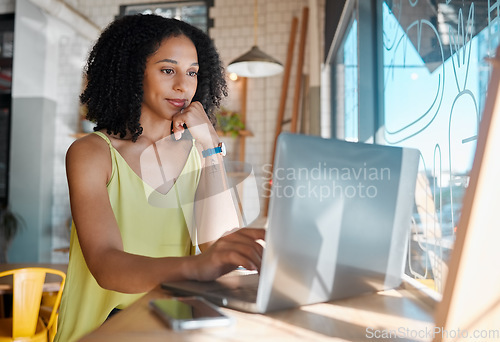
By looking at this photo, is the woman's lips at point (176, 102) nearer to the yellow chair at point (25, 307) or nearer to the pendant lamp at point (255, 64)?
the yellow chair at point (25, 307)

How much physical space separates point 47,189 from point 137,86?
16.0 feet

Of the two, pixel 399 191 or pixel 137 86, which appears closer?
pixel 399 191

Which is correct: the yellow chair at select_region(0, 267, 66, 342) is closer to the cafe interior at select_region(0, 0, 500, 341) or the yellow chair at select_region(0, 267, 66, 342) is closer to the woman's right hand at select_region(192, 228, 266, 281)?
the cafe interior at select_region(0, 0, 500, 341)

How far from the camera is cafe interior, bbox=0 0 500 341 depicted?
19.2 inches

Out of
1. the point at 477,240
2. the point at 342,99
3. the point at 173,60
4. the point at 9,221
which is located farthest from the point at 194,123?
the point at 9,221

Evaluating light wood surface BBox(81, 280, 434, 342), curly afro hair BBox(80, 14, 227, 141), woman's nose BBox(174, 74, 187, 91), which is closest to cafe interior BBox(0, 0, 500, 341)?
light wood surface BBox(81, 280, 434, 342)

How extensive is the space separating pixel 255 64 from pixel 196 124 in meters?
2.75

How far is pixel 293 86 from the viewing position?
5.17 m

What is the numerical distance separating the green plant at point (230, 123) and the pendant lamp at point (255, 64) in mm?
1005

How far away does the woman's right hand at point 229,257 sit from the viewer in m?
0.71

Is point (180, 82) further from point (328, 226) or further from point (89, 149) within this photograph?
point (328, 226)

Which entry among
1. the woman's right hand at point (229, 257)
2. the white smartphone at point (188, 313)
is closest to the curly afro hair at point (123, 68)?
the woman's right hand at point (229, 257)

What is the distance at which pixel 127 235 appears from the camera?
117 centimetres

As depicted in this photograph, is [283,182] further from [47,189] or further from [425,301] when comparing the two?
[47,189]
